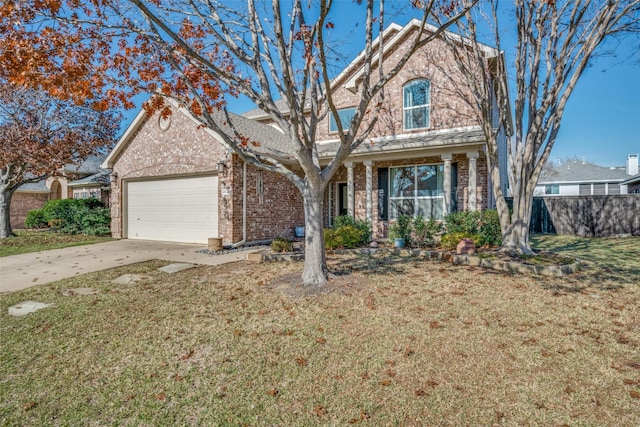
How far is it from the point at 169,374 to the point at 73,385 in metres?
0.84

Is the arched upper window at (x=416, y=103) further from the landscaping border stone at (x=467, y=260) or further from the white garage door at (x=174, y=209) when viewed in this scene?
the white garage door at (x=174, y=209)

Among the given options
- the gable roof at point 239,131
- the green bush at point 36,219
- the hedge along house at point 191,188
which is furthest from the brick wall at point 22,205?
the gable roof at point 239,131

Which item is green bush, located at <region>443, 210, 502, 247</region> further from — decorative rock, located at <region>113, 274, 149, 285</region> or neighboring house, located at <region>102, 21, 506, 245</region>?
decorative rock, located at <region>113, 274, 149, 285</region>

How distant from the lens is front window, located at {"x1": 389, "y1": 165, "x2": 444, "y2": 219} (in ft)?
38.8

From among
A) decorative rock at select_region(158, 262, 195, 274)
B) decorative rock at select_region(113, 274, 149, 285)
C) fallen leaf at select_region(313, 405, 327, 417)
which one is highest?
decorative rock at select_region(158, 262, 195, 274)

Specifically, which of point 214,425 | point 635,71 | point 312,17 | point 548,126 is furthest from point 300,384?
point 635,71

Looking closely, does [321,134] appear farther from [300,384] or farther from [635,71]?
[300,384]

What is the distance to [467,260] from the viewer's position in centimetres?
802

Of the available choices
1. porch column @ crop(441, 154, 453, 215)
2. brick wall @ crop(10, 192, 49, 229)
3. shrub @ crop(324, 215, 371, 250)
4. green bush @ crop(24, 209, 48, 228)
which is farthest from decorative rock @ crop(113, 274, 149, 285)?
brick wall @ crop(10, 192, 49, 229)

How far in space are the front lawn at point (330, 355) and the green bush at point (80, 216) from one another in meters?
10.8

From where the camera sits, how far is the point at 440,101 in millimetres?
11859

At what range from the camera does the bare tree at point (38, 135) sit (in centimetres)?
1441

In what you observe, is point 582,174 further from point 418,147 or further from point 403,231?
point 403,231

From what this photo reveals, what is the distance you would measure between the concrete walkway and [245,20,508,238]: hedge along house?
218 inches
